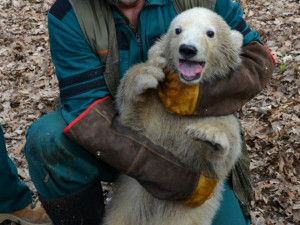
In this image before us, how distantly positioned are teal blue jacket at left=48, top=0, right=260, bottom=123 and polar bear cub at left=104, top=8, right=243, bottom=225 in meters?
0.14

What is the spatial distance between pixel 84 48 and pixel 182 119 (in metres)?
0.88

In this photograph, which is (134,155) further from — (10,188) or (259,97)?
(259,97)

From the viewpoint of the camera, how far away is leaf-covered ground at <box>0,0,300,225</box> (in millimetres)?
3820

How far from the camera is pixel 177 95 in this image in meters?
2.63

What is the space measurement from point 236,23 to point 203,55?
72 cm

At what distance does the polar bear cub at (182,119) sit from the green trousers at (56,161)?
0.40 m

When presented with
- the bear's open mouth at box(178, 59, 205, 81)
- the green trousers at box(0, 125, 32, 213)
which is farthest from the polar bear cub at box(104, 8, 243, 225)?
the green trousers at box(0, 125, 32, 213)

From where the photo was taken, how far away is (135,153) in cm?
264

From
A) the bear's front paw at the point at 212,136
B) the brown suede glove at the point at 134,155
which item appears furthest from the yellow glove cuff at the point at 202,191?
the bear's front paw at the point at 212,136

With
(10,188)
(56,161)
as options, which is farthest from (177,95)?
(10,188)

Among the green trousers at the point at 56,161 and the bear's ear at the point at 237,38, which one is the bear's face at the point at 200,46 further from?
the green trousers at the point at 56,161

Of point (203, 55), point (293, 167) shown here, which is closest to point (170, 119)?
point (203, 55)

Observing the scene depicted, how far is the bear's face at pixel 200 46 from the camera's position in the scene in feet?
8.01

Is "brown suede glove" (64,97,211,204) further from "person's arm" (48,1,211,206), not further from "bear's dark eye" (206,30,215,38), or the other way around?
"bear's dark eye" (206,30,215,38)
